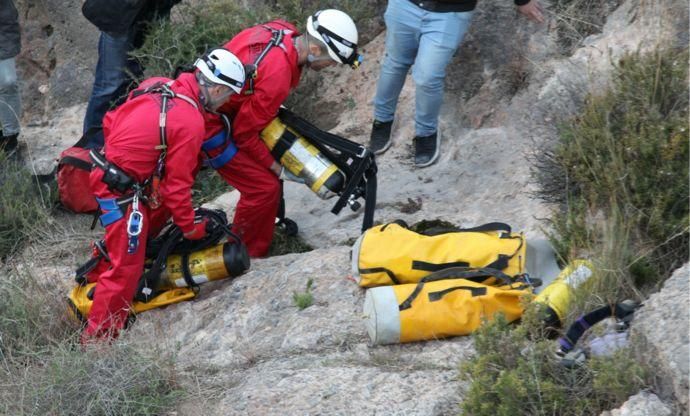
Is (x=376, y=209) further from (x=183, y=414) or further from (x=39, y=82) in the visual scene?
(x=39, y=82)

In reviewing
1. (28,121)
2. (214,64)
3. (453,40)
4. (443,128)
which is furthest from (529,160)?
(28,121)

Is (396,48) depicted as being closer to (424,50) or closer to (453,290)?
(424,50)

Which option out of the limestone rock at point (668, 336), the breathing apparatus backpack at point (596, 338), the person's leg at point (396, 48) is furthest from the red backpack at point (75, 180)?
the limestone rock at point (668, 336)

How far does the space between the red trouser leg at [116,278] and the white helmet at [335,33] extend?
4.87 ft

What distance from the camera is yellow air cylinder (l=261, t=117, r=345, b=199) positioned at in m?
6.10

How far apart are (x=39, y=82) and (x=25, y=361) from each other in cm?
544

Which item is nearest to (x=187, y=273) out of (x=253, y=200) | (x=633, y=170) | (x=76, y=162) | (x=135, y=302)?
(x=135, y=302)

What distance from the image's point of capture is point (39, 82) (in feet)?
33.2

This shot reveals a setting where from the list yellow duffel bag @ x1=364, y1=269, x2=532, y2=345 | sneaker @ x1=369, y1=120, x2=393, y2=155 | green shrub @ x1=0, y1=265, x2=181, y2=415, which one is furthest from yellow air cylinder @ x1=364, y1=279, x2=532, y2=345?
sneaker @ x1=369, y1=120, x2=393, y2=155

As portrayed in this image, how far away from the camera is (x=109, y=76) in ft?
25.9

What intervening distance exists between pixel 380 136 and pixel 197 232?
1852 mm

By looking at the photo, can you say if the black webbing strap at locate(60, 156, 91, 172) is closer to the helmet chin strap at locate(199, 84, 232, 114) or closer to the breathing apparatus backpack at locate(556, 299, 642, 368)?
the helmet chin strap at locate(199, 84, 232, 114)

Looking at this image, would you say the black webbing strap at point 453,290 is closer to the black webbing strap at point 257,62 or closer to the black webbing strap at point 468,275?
the black webbing strap at point 468,275

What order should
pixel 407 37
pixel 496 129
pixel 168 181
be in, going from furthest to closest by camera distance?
1. pixel 496 129
2. pixel 407 37
3. pixel 168 181
